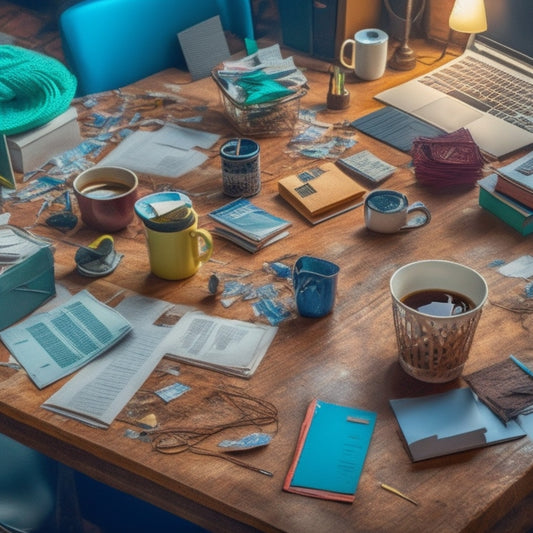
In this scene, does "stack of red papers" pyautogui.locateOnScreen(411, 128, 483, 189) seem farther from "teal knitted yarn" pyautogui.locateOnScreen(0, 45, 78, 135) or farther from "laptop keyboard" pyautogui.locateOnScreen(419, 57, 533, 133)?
"teal knitted yarn" pyautogui.locateOnScreen(0, 45, 78, 135)

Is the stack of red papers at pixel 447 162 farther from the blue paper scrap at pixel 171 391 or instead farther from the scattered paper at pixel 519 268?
the blue paper scrap at pixel 171 391

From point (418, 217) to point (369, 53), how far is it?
0.64 meters

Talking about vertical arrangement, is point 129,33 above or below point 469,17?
below

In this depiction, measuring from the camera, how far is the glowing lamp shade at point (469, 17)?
205 cm

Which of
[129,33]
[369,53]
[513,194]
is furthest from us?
[129,33]

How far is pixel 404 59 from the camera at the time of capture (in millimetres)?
2256

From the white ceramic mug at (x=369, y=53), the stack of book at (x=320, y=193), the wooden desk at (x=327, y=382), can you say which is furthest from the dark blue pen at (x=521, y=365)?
the white ceramic mug at (x=369, y=53)

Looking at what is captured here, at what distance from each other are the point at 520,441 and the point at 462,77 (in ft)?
3.87

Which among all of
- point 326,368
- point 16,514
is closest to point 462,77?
point 326,368

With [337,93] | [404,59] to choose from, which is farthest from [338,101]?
[404,59]

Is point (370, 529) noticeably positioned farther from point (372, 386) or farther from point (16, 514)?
point (16, 514)

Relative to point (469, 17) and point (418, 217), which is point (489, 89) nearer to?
point (469, 17)

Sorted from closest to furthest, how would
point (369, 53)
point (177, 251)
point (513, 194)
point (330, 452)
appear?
point (330, 452)
point (177, 251)
point (513, 194)
point (369, 53)

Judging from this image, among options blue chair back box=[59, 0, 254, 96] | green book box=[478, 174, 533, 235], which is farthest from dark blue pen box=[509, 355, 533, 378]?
→ blue chair back box=[59, 0, 254, 96]
